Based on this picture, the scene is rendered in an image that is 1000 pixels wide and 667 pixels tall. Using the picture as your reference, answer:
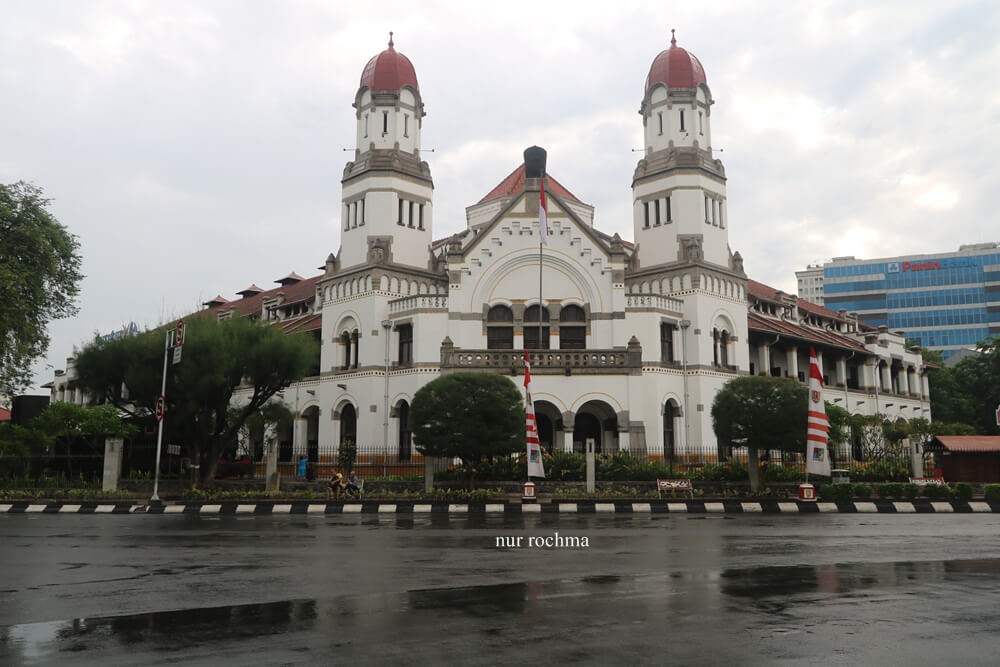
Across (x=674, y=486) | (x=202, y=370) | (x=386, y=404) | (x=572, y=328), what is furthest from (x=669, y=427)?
→ (x=202, y=370)

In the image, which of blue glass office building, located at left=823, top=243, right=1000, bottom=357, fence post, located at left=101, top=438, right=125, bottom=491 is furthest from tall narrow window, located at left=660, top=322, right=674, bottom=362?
blue glass office building, located at left=823, top=243, right=1000, bottom=357

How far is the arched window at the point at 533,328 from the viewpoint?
3928 cm

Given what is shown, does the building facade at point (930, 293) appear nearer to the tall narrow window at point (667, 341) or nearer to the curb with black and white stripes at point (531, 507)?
the tall narrow window at point (667, 341)

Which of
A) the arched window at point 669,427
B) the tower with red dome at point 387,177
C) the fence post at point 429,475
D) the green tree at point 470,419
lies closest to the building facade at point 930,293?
the arched window at point 669,427

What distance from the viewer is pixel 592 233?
131 ft

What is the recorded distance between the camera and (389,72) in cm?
4334

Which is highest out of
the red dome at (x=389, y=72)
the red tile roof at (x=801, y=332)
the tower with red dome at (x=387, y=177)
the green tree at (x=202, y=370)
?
the red dome at (x=389, y=72)

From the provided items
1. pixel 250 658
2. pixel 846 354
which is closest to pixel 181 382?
pixel 250 658

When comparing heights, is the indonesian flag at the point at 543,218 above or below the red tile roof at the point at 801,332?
above

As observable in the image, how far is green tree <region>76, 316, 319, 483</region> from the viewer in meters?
33.0

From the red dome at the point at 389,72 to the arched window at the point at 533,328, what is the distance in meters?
14.0

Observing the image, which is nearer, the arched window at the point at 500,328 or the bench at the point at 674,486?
the bench at the point at 674,486

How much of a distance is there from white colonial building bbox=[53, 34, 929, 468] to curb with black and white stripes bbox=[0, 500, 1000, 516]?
9949mm

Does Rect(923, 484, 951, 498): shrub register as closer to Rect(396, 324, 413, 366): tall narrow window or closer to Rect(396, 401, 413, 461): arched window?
Rect(396, 401, 413, 461): arched window
